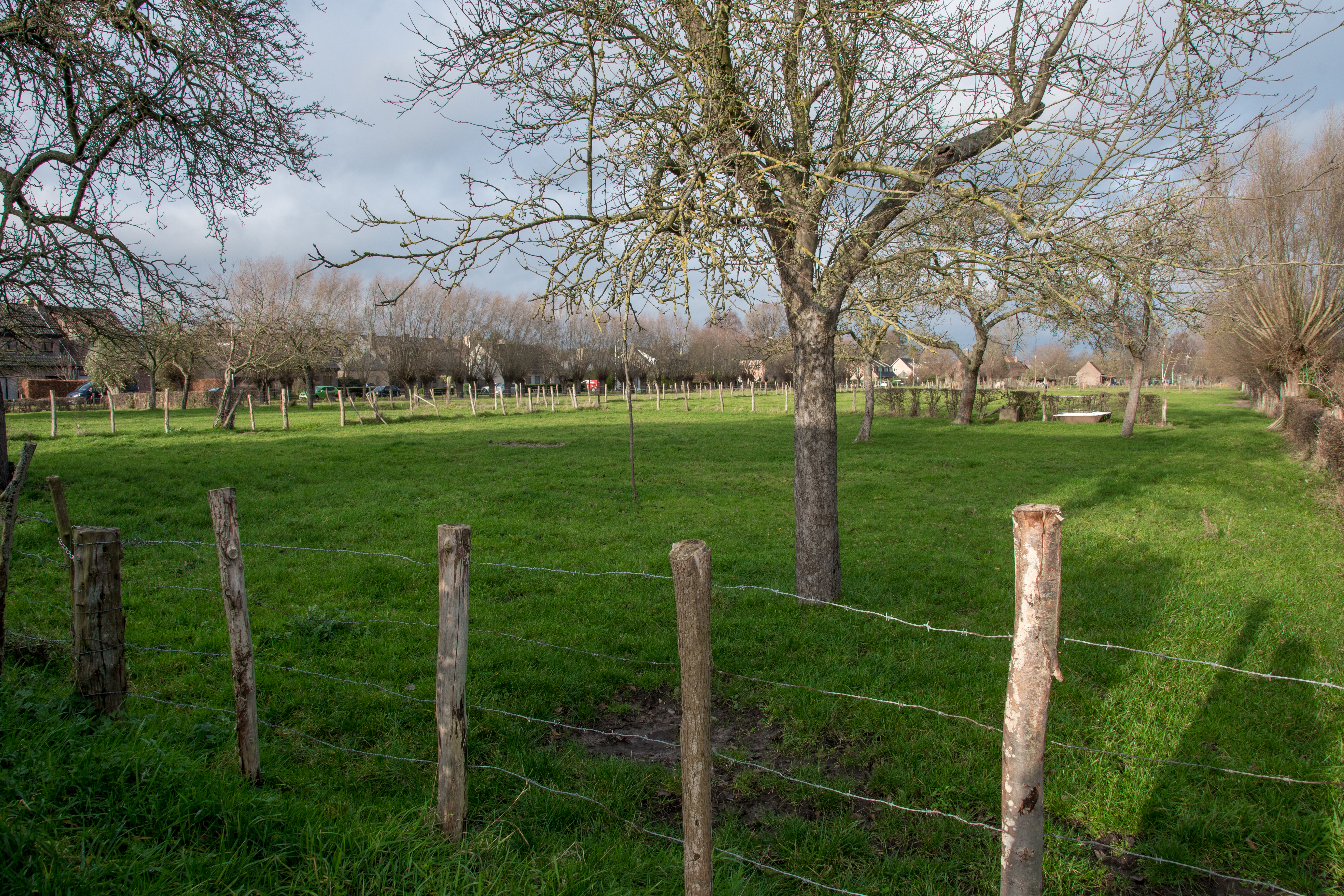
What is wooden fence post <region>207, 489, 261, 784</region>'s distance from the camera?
312cm

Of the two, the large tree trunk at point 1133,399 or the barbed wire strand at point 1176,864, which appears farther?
the large tree trunk at point 1133,399

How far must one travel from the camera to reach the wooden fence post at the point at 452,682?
9.43 ft

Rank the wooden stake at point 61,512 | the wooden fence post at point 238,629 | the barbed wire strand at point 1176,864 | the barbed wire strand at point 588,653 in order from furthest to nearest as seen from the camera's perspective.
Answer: the barbed wire strand at point 588,653, the wooden stake at point 61,512, the wooden fence post at point 238,629, the barbed wire strand at point 1176,864

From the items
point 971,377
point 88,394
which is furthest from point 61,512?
point 88,394

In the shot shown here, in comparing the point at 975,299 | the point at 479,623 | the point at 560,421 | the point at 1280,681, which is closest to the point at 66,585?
the point at 479,623

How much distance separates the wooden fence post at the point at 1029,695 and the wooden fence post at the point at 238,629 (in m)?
3.17

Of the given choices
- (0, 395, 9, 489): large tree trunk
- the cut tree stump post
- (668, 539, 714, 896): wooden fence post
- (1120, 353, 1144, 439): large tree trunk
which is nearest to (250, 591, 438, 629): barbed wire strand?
the cut tree stump post

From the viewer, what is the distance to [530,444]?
20297 millimetres

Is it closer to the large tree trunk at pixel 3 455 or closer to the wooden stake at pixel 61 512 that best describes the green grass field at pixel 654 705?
the large tree trunk at pixel 3 455

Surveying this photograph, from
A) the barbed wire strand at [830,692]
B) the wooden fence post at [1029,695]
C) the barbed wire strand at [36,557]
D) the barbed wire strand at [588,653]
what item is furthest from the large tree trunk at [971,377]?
the barbed wire strand at [36,557]

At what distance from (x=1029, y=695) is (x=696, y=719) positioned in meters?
1.08

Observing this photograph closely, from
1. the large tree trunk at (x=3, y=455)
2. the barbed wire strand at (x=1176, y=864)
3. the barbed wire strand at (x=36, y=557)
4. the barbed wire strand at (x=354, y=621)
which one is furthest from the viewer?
the large tree trunk at (x=3, y=455)

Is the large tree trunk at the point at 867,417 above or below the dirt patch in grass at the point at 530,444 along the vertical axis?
above

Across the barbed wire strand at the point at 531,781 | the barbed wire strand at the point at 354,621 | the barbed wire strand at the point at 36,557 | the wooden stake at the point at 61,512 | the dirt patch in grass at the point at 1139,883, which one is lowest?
the dirt patch in grass at the point at 1139,883
